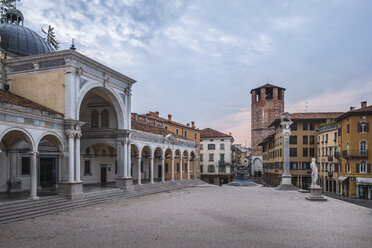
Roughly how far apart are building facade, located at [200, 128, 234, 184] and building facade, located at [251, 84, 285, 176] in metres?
18.7

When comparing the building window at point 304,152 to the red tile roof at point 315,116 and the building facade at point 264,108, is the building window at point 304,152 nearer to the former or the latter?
the red tile roof at point 315,116

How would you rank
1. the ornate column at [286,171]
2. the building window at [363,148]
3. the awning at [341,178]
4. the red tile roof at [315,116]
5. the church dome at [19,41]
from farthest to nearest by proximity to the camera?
1. the red tile roof at [315,116]
2. the awning at [341,178]
3. the building window at [363,148]
4. the ornate column at [286,171]
5. the church dome at [19,41]

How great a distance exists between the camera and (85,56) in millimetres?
20734

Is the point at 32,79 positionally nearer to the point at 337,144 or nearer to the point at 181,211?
the point at 181,211

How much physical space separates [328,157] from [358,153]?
7233 millimetres

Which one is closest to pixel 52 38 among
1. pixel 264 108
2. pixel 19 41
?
pixel 19 41

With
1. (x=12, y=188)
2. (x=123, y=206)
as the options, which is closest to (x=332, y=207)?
(x=123, y=206)

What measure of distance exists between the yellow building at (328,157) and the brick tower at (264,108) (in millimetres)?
28096

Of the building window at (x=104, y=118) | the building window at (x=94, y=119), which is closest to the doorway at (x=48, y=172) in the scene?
the building window at (x=94, y=119)

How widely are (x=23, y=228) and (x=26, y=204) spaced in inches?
137

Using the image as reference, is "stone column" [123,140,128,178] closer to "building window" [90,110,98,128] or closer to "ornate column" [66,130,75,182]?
"building window" [90,110,98,128]

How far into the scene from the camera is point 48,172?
2464cm

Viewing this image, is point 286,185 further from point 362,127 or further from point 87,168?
point 87,168

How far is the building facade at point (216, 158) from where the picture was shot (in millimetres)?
59438
